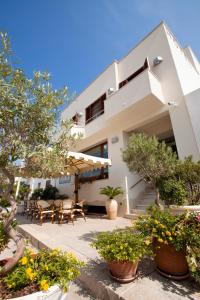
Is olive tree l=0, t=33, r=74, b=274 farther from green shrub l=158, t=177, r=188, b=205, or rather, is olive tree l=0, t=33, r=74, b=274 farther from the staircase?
the staircase

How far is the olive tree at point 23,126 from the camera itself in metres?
2.97

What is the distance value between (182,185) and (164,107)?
527cm

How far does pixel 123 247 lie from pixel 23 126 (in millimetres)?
3019

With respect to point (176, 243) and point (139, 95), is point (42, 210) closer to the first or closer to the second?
point (176, 243)

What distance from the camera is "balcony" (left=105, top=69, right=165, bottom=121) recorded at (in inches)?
359

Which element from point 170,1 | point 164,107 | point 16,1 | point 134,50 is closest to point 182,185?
point 164,107

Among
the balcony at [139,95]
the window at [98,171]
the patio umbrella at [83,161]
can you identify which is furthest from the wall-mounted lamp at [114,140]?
the balcony at [139,95]

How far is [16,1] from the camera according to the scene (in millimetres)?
6352

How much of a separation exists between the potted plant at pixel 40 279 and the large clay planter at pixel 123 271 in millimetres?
765

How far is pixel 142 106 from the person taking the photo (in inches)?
389

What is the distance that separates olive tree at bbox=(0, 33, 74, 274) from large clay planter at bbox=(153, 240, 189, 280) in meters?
2.71

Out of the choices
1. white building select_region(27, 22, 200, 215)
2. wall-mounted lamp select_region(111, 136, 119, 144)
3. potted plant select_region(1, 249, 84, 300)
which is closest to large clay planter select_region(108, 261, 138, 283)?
potted plant select_region(1, 249, 84, 300)

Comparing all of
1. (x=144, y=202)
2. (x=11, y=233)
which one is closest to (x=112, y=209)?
(x=144, y=202)

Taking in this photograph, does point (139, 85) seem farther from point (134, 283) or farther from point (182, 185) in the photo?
point (134, 283)
